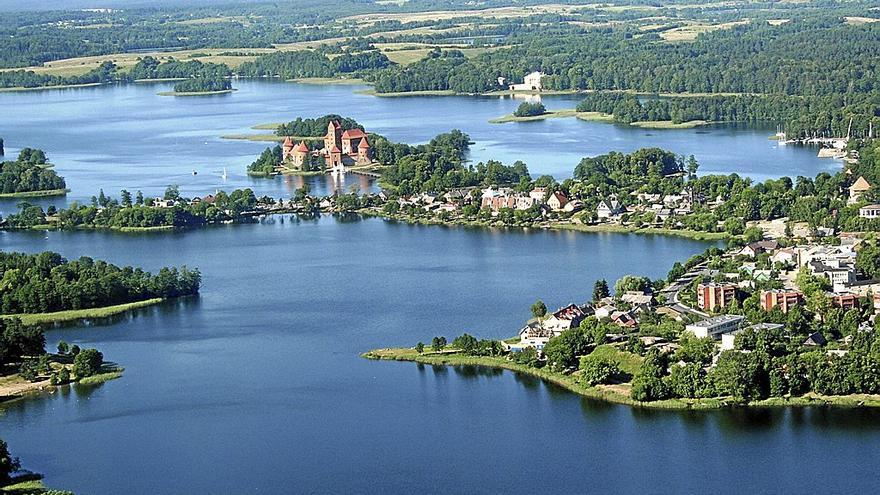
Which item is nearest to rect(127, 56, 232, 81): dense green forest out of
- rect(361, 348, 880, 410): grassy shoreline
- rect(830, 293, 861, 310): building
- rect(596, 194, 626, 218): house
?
rect(596, 194, 626, 218): house

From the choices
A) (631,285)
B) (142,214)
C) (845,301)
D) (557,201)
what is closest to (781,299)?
(845,301)

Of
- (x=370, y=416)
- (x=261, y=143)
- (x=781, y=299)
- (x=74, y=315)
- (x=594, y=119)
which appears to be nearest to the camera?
(x=370, y=416)

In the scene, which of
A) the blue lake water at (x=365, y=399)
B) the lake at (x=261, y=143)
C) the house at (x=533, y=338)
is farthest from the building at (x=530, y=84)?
the house at (x=533, y=338)

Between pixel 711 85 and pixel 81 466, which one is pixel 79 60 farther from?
pixel 81 466

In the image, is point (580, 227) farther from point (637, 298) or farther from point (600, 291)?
point (637, 298)

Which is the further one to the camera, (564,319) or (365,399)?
(564,319)
